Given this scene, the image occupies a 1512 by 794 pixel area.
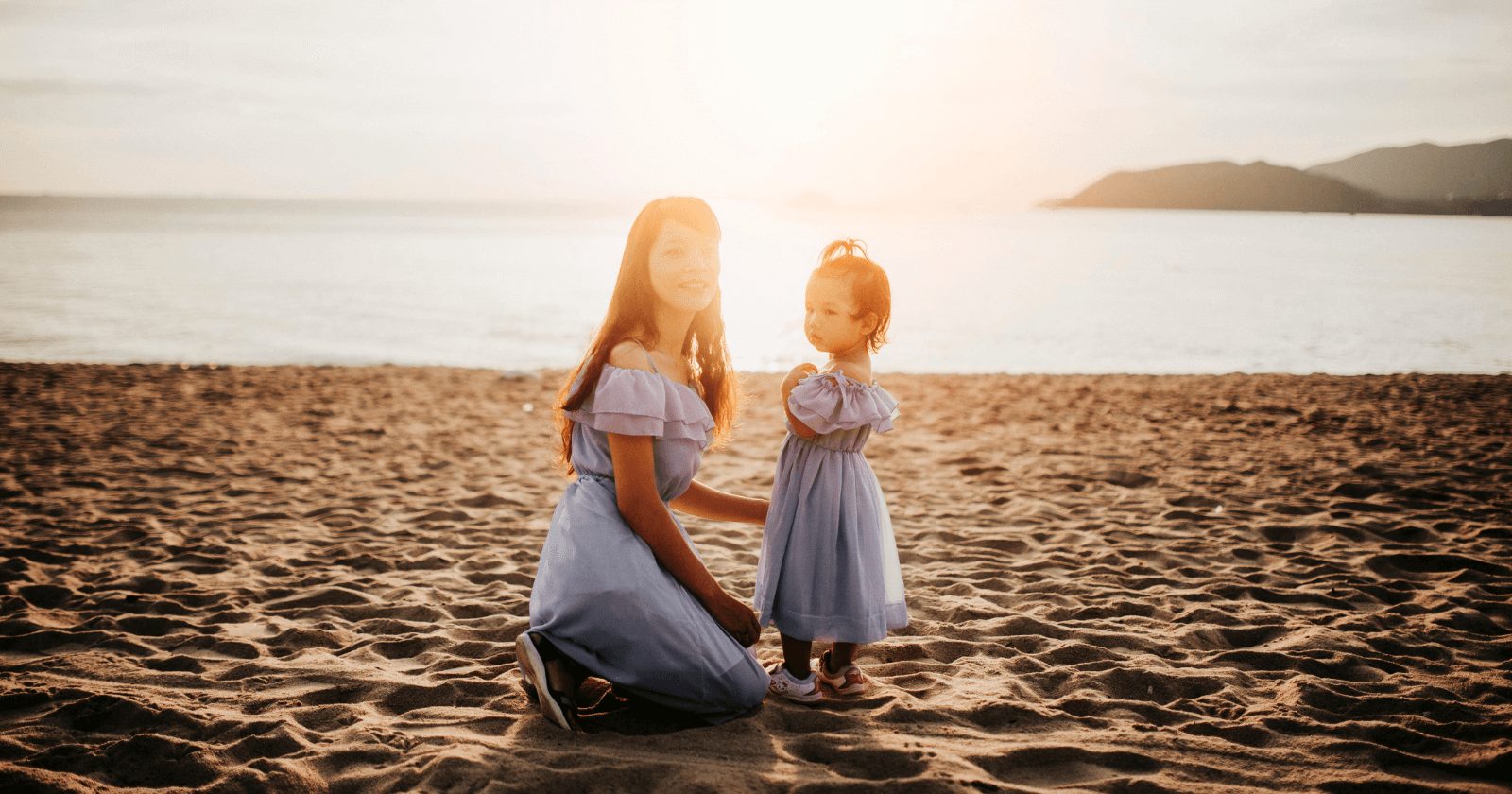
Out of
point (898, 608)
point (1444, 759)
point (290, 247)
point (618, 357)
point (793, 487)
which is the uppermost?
point (290, 247)

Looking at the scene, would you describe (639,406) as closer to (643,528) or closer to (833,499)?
(643,528)

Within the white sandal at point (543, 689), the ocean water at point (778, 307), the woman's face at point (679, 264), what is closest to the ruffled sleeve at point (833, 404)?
the woman's face at point (679, 264)

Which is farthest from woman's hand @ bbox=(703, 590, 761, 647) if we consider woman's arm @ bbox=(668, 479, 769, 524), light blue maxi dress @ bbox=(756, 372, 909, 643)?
woman's arm @ bbox=(668, 479, 769, 524)

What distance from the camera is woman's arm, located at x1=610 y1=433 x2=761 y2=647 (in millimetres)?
2857

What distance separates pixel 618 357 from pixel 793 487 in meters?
0.71

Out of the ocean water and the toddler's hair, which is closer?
the toddler's hair

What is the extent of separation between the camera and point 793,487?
10.0 ft

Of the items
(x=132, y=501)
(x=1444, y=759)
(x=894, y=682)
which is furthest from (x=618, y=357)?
(x=132, y=501)

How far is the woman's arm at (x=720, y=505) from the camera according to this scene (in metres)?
3.29

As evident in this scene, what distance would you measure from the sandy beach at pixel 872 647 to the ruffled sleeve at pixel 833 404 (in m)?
0.80

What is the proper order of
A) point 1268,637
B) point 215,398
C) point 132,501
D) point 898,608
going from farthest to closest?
1. point 215,398
2. point 132,501
3. point 1268,637
4. point 898,608

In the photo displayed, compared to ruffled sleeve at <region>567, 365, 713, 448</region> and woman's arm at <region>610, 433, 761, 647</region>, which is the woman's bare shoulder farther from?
woman's arm at <region>610, 433, 761, 647</region>

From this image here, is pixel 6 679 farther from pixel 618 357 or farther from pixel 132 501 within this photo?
pixel 132 501

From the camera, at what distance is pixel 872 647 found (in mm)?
3703
